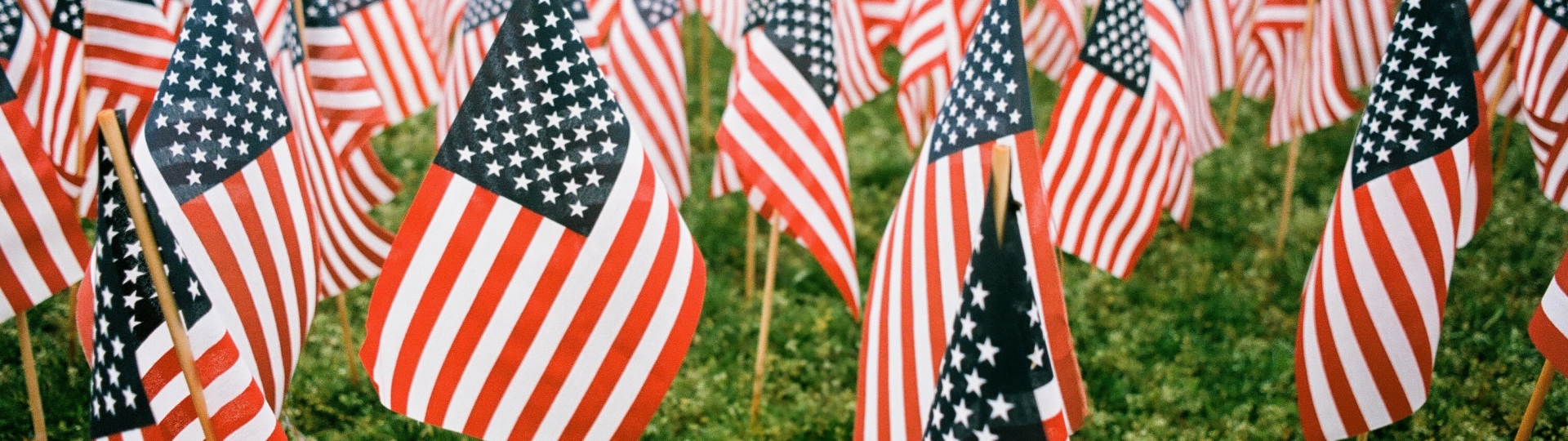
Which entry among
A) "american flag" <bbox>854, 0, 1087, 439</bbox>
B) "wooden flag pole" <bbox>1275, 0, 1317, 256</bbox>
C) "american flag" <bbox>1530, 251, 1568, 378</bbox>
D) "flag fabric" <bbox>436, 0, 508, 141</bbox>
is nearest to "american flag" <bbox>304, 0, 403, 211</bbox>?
"flag fabric" <bbox>436, 0, 508, 141</bbox>

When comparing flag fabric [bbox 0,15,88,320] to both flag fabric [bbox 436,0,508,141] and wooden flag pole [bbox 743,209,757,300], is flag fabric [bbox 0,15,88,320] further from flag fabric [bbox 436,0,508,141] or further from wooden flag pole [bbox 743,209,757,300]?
wooden flag pole [bbox 743,209,757,300]

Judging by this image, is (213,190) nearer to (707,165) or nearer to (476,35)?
(476,35)

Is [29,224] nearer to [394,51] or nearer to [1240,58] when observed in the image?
[394,51]

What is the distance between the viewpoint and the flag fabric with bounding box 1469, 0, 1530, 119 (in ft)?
17.8

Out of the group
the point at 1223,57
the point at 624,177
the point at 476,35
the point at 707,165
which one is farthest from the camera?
the point at 707,165

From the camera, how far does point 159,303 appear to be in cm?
259

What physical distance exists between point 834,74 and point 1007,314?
1.96 metres

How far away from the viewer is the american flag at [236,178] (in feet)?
9.98

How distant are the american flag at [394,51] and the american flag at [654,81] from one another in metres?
0.96

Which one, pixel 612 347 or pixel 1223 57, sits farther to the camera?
pixel 1223 57

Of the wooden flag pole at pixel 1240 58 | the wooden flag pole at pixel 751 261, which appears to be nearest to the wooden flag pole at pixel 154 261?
the wooden flag pole at pixel 751 261

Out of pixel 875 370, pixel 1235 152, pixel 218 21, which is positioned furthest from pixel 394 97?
pixel 1235 152

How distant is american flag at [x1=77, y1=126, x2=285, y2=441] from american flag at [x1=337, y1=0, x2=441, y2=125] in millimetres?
2427

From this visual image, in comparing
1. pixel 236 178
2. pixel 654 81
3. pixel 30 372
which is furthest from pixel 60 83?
pixel 654 81
